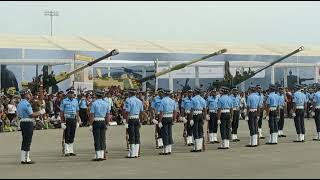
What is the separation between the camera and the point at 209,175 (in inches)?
408

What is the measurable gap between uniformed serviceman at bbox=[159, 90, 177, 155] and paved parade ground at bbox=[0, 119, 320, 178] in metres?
0.27

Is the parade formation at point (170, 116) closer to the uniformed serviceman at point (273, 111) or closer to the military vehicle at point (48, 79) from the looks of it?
the uniformed serviceman at point (273, 111)

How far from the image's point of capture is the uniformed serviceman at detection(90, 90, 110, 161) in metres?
13.4

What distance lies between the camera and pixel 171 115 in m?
14.8

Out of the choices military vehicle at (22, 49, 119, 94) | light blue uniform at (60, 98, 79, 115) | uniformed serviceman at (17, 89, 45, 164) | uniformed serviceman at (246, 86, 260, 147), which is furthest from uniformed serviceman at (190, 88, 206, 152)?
military vehicle at (22, 49, 119, 94)

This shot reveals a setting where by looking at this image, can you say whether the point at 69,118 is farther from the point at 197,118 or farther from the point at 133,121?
the point at 197,118

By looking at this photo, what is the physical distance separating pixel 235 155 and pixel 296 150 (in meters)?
1.96

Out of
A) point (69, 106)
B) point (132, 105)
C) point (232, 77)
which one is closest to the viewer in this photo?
point (132, 105)

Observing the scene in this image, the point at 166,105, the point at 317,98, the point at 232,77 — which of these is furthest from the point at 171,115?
the point at 232,77

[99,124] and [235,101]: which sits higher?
A: [235,101]

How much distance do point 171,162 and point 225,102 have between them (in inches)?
165

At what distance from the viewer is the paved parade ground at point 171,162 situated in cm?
1066

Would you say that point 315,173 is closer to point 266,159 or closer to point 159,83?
point 266,159

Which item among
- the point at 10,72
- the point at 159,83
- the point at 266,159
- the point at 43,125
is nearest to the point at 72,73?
the point at 43,125
